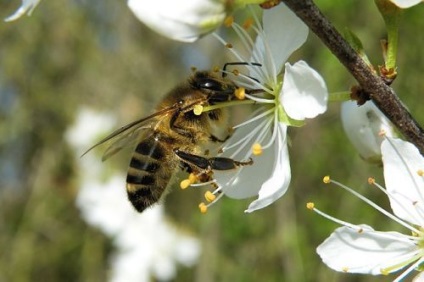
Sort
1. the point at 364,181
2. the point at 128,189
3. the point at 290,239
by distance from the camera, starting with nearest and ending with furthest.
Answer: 1. the point at 128,189
2. the point at 364,181
3. the point at 290,239

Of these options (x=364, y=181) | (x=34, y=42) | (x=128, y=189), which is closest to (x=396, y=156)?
(x=128, y=189)

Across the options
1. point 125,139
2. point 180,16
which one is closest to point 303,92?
point 180,16

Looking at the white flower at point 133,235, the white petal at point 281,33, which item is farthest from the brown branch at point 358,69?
the white flower at point 133,235

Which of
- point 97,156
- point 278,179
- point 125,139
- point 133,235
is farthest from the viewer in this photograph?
point 97,156

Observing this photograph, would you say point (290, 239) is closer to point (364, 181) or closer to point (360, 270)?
point (364, 181)

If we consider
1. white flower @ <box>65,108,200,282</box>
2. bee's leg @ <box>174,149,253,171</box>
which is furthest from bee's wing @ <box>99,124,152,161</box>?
white flower @ <box>65,108,200,282</box>

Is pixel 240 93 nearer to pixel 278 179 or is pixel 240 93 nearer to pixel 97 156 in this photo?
pixel 278 179

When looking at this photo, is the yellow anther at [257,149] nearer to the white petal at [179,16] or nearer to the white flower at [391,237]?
the white flower at [391,237]
